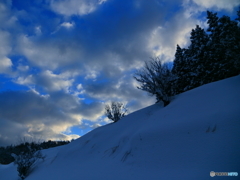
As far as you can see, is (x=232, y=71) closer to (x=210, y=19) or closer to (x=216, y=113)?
(x=210, y=19)

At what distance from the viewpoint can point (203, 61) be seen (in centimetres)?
2238

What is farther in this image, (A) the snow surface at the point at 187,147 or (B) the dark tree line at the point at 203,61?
(B) the dark tree line at the point at 203,61

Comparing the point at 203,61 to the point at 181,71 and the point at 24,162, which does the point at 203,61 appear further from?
the point at 24,162

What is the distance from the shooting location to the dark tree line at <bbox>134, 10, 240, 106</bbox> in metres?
15.0

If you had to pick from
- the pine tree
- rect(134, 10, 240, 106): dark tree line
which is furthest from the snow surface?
the pine tree

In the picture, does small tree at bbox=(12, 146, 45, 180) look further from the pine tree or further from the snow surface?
the pine tree

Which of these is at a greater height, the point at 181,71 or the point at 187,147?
the point at 181,71

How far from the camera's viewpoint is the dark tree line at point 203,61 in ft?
49.3

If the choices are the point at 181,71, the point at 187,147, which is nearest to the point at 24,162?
the point at 187,147

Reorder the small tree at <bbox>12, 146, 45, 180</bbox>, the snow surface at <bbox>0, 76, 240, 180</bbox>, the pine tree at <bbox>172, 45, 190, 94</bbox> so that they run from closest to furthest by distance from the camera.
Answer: the snow surface at <bbox>0, 76, 240, 180</bbox> → the small tree at <bbox>12, 146, 45, 180</bbox> → the pine tree at <bbox>172, 45, 190, 94</bbox>

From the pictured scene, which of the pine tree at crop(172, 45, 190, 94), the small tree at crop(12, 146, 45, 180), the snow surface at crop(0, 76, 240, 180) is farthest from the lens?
the pine tree at crop(172, 45, 190, 94)

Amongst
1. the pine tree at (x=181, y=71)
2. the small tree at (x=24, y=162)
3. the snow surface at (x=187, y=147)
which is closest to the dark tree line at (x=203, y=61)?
the pine tree at (x=181, y=71)

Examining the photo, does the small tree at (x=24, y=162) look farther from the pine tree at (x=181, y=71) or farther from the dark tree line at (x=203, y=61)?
the pine tree at (x=181, y=71)

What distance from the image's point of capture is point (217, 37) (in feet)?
68.9
